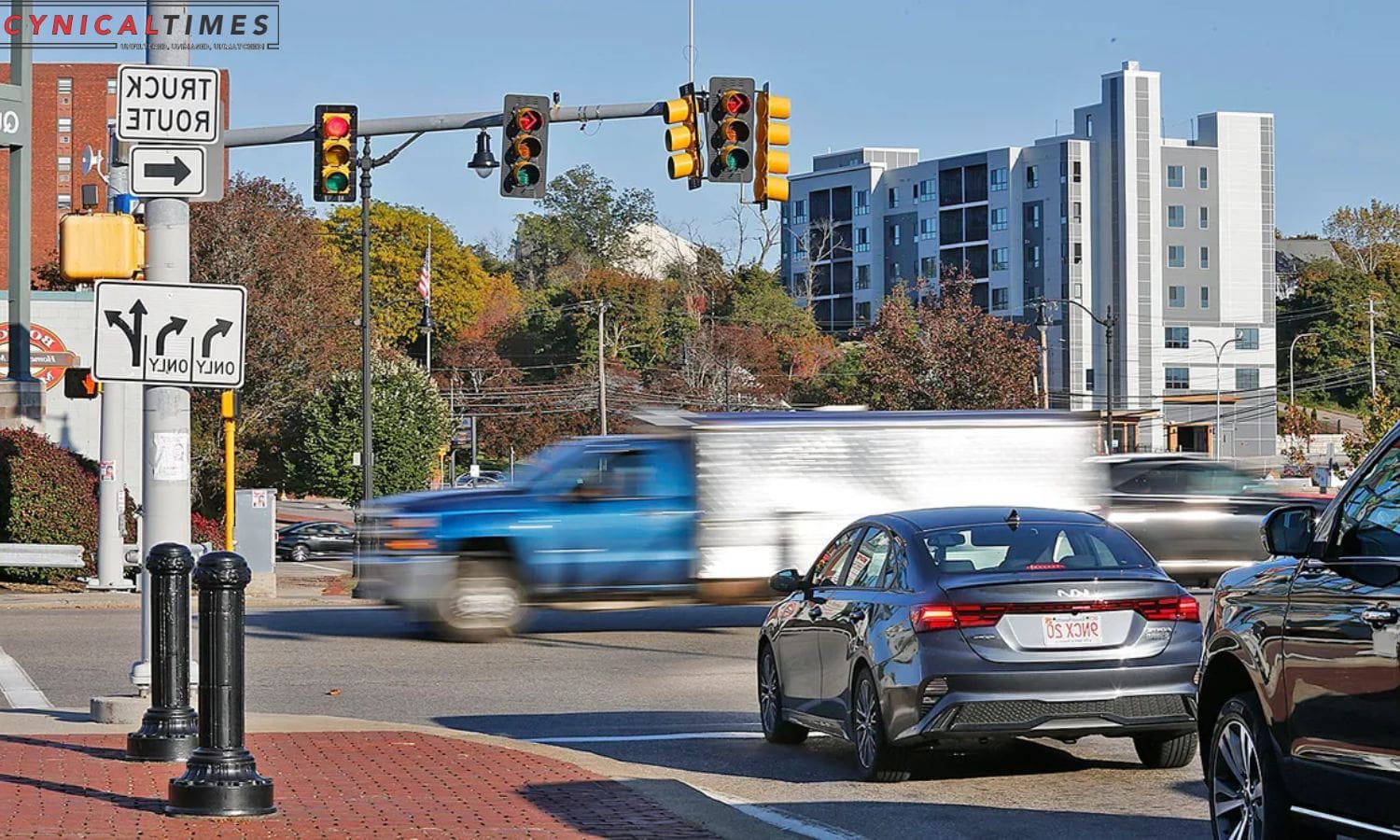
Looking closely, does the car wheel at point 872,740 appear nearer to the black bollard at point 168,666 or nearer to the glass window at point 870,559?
the glass window at point 870,559

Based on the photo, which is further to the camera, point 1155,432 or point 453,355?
point 1155,432

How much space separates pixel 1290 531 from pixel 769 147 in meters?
15.0

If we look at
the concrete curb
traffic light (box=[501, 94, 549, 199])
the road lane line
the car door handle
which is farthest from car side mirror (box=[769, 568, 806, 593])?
traffic light (box=[501, 94, 549, 199])

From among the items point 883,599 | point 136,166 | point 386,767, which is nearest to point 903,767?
point 883,599

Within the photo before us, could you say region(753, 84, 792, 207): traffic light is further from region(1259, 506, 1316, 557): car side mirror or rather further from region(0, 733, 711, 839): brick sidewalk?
region(1259, 506, 1316, 557): car side mirror

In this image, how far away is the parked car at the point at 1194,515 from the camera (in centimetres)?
2544

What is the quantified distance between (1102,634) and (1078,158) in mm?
91736

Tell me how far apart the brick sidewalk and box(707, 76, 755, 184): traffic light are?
10173mm

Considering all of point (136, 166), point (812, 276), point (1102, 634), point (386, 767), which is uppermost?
point (812, 276)

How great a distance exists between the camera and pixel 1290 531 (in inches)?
266

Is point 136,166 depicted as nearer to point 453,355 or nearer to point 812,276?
point 453,355

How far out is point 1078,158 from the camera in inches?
3890

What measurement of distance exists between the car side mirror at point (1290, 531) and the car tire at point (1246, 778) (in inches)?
30.9

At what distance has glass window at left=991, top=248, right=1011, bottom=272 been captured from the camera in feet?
345
